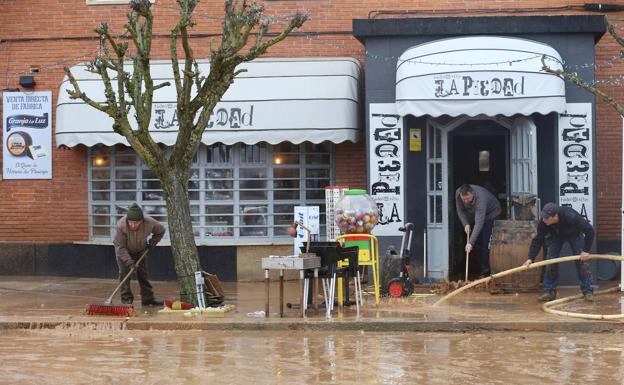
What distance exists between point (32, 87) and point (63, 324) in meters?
7.03

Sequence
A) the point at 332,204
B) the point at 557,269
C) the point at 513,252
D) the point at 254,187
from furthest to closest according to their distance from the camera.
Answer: the point at 254,187 < the point at 332,204 < the point at 513,252 < the point at 557,269

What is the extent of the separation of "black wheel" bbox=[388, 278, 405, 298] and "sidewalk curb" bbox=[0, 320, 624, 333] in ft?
6.69

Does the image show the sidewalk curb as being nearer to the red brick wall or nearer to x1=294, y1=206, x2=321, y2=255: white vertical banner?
x1=294, y1=206, x2=321, y2=255: white vertical banner

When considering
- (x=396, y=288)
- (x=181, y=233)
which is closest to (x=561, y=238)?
(x=396, y=288)

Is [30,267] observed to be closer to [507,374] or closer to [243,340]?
[243,340]

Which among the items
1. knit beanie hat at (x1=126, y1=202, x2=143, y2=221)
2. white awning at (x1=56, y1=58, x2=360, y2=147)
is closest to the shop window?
white awning at (x1=56, y1=58, x2=360, y2=147)

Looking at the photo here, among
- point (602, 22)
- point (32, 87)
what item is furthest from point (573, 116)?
point (32, 87)

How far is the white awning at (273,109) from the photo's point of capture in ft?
53.6

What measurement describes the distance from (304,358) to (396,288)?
3997mm

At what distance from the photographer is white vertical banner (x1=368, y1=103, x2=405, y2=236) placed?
52.4 feet

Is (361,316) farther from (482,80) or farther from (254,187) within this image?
(254,187)

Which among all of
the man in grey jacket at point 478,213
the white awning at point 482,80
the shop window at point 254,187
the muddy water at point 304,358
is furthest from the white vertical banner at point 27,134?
Result: the man in grey jacket at point 478,213

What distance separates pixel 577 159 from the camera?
51.1 ft

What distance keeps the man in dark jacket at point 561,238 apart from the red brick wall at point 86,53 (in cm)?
362
